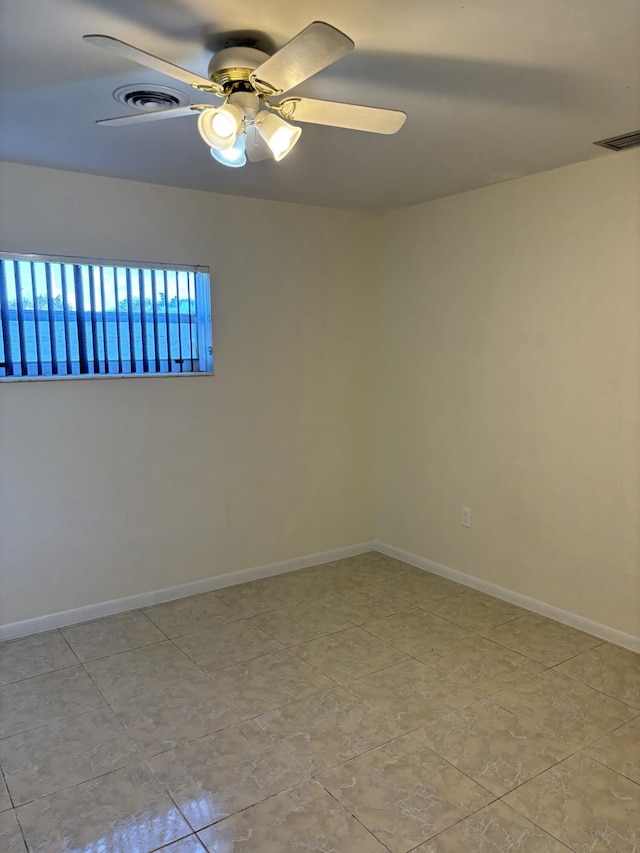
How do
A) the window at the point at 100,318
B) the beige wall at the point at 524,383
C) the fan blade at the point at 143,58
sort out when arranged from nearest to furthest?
the fan blade at the point at 143,58
the beige wall at the point at 524,383
the window at the point at 100,318

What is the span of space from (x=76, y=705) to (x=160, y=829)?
2.75 ft

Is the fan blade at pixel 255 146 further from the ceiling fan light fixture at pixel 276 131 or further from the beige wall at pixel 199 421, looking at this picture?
the beige wall at pixel 199 421

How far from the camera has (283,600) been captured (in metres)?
3.55

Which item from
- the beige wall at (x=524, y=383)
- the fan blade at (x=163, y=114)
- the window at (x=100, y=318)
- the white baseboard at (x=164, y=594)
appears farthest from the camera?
the white baseboard at (x=164, y=594)

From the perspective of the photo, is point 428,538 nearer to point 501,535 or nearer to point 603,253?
point 501,535

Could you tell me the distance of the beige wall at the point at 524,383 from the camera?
2.90 metres

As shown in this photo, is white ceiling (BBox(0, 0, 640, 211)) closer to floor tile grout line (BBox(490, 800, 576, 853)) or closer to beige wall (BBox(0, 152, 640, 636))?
beige wall (BBox(0, 152, 640, 636))

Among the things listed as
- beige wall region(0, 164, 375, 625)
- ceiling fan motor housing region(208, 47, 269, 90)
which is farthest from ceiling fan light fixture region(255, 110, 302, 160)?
beige wall region(0, 164, 375, 625)

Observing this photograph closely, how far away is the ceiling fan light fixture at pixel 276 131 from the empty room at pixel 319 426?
1 cm

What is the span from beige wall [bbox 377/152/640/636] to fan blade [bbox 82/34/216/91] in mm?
2032

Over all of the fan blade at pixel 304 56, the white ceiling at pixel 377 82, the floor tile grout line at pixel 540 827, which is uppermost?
the white ceiling at pixel 377 82

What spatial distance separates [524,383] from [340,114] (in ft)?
6.44

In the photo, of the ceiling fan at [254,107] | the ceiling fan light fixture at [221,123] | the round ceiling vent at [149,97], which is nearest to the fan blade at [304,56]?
the ceiling fan at [254,107]

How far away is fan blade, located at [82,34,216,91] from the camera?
4.45ft
